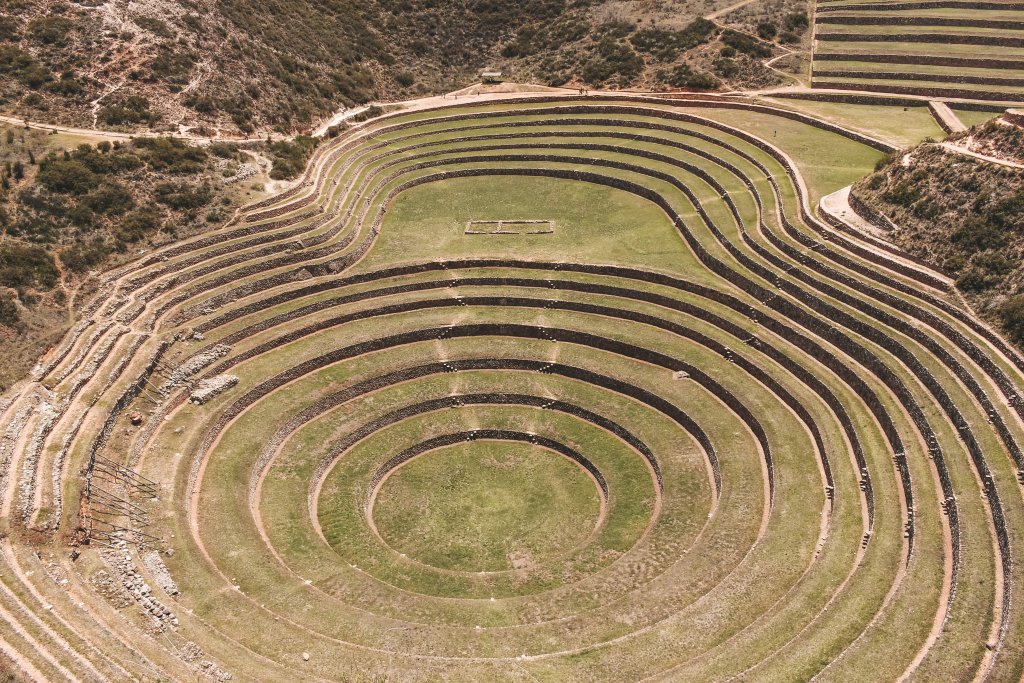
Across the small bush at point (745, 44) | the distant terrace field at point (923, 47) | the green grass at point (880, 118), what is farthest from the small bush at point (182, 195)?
the distant terrace field at point (923, 47)

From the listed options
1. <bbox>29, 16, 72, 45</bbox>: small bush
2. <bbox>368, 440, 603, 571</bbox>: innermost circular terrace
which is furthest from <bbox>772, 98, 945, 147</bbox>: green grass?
<bbox>29, 16, 72, 45</bbox>: small bush

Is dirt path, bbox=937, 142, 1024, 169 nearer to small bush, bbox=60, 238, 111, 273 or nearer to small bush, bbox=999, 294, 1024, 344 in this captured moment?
small bush, bbox=999, 294, 1024, 344

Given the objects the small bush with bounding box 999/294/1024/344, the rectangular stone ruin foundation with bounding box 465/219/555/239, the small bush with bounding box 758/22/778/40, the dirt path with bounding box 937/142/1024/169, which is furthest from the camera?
A: the small bush with bounding box 758/22/778/40

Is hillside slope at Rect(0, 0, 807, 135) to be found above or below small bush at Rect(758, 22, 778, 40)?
below

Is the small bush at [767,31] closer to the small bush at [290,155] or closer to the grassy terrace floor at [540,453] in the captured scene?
the grassy terrace floor at [540,453]

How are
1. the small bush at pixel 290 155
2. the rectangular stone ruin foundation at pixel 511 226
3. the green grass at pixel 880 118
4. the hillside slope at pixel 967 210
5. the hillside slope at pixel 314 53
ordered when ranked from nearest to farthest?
the hillside slope at pixel 967 210
the rectangular stone ruin foundation at pixel 511 226
the small bush at pixel 290 155
the hillside slope at pixel 314 53
the green grass at pixel 880 118

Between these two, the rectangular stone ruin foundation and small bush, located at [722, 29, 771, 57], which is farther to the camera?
small bush, located at [722, 29, 771, 57]
